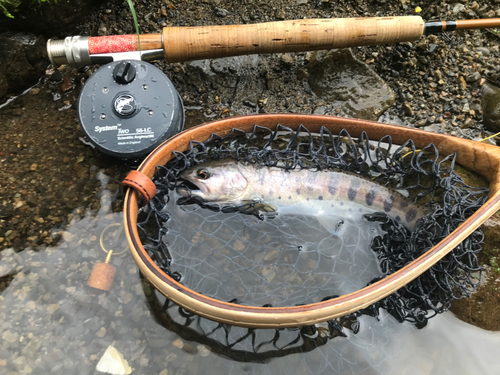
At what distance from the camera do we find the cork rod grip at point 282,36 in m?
2.23

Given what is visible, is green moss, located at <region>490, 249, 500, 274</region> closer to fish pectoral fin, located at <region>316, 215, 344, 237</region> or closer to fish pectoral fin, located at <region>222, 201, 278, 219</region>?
fish pectoral fin, located at <region>316, 215, 344, 237</region>

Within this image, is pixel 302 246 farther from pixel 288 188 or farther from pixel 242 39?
pixel 242 39

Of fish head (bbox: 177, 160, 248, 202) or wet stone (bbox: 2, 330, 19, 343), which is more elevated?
fish head (bbox: 177, 160, 248, 202)

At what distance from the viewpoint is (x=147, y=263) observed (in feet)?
5.23

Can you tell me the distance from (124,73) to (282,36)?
3.29 feet

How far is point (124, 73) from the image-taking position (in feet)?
6.80

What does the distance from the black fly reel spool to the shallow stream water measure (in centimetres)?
78

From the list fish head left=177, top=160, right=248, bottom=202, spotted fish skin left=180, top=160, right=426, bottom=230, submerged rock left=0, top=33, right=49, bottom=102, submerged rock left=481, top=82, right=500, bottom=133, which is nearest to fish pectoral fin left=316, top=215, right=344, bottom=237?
spotted fish skin left=180, top=160, right=426, bottom=230

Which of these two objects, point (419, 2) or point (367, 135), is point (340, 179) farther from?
point (419, 2)

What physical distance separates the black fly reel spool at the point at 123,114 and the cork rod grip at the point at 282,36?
313 mm

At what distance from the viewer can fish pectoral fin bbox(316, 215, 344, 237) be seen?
7.31ft

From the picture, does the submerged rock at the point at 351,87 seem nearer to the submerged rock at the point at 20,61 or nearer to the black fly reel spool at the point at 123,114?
the black fly reel spool at the point at 123,114

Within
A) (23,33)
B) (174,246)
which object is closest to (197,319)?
(174,246)

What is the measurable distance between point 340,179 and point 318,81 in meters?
1.00
